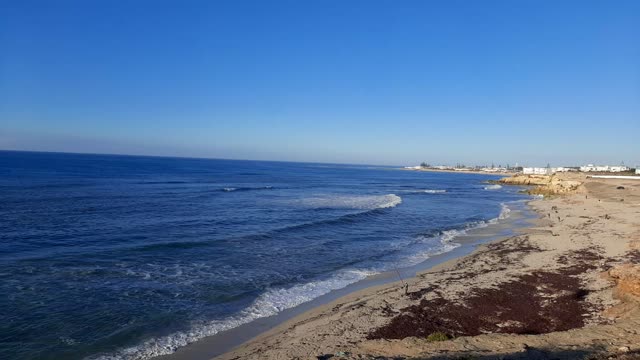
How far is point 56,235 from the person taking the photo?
24078mm

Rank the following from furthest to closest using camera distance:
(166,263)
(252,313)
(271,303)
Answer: (166,263) → (271,303) → (252,313)

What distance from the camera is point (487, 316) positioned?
1209 cm

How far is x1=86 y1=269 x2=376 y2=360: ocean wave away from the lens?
10.7m

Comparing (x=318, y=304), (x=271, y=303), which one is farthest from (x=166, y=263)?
(x=318, y=304)

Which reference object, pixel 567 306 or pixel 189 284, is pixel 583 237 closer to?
pixel 567 306

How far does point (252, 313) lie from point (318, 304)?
236 centimetres

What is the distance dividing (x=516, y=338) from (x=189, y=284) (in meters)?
11.5

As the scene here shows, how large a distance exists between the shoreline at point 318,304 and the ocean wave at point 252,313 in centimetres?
25

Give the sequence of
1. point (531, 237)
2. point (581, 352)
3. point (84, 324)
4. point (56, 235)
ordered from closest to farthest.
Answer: point (581, 352)
point (84, 324)
point (56, 235)
point (531, 237)

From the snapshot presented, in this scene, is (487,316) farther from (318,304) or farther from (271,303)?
(271,303)

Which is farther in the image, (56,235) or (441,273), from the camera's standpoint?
(56,235)

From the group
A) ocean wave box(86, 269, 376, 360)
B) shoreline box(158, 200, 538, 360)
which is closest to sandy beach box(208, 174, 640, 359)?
shoreline box(158, 200, 538, 360)

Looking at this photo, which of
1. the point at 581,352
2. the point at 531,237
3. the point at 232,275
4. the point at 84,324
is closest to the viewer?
the point at 581,352

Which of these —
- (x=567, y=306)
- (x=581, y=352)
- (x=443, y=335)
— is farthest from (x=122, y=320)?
(x=567, y=306)
